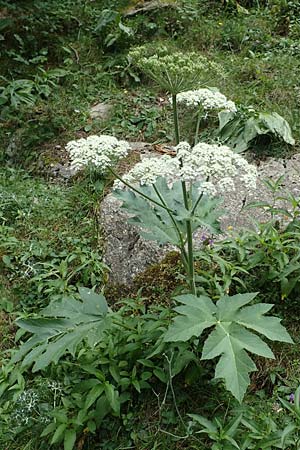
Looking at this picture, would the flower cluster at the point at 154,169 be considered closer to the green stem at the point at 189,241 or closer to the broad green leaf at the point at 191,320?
Answer: the green stem at the point at 189,241

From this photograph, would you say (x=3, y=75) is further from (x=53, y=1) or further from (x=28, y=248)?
(x=28, y=248)

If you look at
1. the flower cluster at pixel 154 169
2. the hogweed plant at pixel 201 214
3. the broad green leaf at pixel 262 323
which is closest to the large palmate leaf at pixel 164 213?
the hogweed plant at pixel 201 214

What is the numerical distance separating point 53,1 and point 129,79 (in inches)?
66.9

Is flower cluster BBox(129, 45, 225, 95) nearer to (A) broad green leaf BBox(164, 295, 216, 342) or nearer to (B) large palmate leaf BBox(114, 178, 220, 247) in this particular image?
(B) large palmate leaf BBox(114, 178, 220, 247)

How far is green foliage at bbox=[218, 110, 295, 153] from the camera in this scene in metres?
4.83

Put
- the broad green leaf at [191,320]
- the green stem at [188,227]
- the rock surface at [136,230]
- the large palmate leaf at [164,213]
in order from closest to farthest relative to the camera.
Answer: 1. the broad green leaf at [191,320]
2. the green stem at [188,227]
3. the large palmate leaf at [164,213]
4. the rock surface at [136,230]

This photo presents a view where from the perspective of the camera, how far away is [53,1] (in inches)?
281

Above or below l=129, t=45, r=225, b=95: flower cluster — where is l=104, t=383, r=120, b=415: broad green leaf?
below

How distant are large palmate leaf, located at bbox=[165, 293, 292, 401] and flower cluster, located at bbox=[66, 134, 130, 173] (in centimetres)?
71

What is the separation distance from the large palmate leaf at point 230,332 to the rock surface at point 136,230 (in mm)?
1194

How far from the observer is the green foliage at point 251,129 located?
4828 mm

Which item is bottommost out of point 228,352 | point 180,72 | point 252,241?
point 252,241

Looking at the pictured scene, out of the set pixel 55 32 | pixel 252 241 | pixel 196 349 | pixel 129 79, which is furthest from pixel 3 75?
pixel 196 349

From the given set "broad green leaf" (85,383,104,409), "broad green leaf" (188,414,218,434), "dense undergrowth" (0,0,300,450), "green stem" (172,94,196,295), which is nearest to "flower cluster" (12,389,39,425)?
"dense undergrowth" (0,0,300,450)
